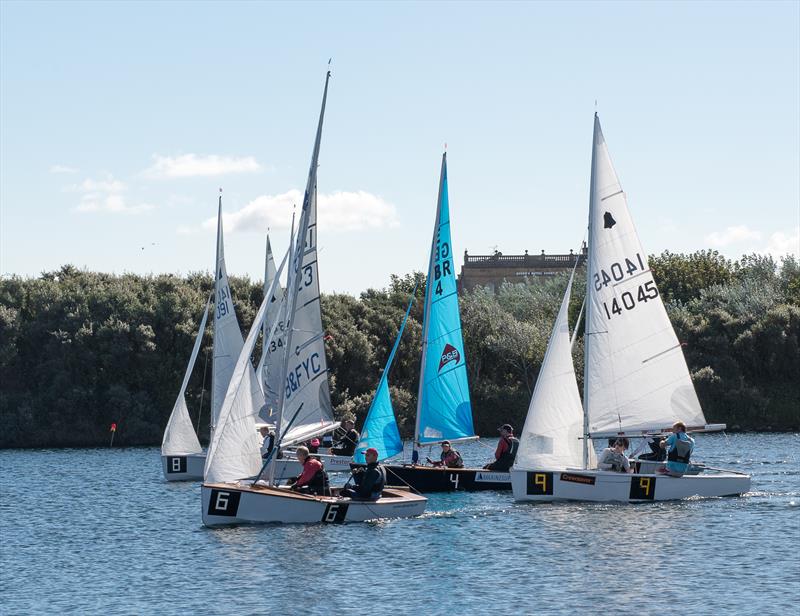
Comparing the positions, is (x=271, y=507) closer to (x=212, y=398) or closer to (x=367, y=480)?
(x=367, y=480)

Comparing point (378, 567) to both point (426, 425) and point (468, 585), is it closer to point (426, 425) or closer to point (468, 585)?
point (468, 585)

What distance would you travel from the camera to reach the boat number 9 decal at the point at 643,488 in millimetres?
35219

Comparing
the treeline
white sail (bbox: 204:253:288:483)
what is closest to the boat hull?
white sail (bbox: 204:253:288:483)

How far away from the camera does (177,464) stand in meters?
48.1

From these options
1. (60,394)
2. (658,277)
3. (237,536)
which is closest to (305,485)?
(237,536)

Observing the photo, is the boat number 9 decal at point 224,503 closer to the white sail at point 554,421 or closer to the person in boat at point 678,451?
the white sail at point 554,421

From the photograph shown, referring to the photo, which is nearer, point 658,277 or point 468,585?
point 468,585

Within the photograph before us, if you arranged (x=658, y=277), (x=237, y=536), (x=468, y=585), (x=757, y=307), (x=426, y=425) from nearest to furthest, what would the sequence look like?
(x=468, y=585) < (x=237, y=536) < (x=426, y=425) < (x=757, y=307) < (x=658, y=277)

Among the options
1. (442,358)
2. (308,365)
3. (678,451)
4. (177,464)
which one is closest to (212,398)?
(177,464)

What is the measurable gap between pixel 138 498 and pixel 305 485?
12036 millimetres

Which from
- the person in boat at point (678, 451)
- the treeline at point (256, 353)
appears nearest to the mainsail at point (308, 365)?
the person in boat at point (678, 451)

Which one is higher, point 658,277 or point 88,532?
point 658,277

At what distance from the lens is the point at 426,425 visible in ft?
134

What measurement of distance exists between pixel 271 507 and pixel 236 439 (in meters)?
2.02
